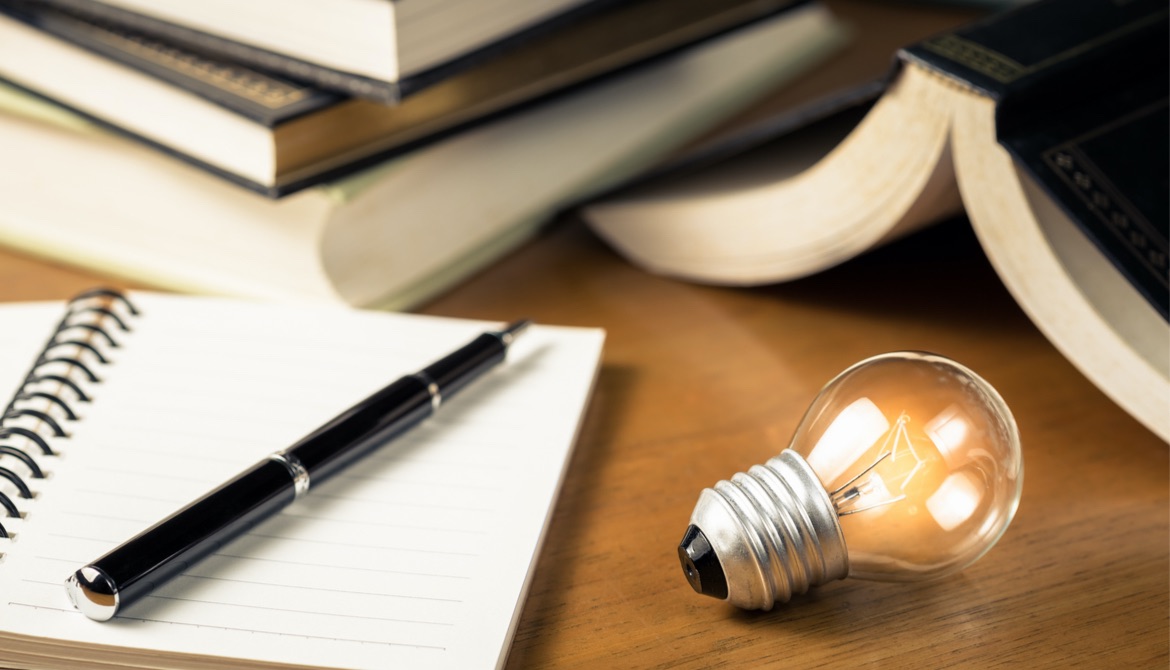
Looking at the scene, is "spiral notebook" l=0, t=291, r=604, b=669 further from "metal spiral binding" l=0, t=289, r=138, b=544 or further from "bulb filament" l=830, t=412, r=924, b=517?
"bulb filament" l=830, t=412, r=924, b=517

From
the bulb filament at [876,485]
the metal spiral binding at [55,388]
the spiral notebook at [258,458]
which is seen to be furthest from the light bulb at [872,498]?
the metal spiral binding at [55,388]

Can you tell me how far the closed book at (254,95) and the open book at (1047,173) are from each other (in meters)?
0.23

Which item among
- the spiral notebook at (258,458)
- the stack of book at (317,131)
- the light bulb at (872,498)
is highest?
the stack of book at (317,131)

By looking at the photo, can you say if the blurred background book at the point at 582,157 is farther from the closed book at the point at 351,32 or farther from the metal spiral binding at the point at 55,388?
the metal spiral binding at the point at 55,388

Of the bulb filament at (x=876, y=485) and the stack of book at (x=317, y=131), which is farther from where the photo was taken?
the stack of book at (x=317, y=131)

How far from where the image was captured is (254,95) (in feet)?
2.22

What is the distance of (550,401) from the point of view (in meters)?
0.61

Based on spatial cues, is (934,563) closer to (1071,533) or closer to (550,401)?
(1071,533)

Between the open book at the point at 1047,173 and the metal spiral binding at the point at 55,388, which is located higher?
the metal spiral binding at the point at 55,388

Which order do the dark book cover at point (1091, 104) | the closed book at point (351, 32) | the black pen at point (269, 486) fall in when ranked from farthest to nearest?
the closed book at point (351, 32) < the dark book cover at point (1091, 104) < the black pen at point (269, 486)

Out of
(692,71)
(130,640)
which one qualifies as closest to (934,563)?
(130,640)

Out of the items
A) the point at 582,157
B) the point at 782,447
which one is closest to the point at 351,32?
the point at 582,157

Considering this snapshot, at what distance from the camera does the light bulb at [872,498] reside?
45 centimetres

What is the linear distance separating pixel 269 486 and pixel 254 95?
28 cm
